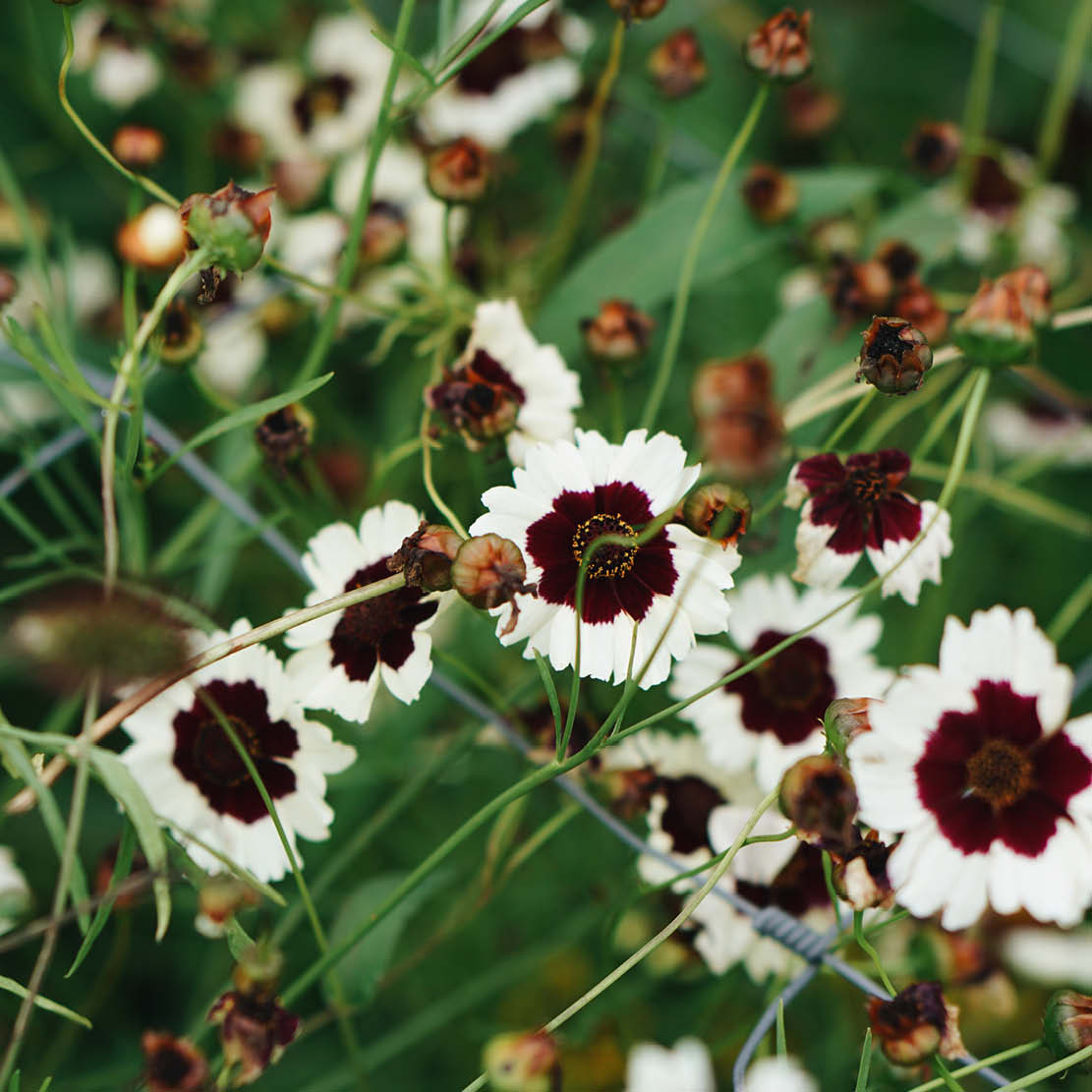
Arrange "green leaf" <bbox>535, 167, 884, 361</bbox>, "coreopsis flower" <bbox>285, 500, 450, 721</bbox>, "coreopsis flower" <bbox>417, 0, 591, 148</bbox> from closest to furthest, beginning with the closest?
"coreopsis flower" <bbox>285, 500, 450, 721</bbox>, "green leaf" <bbox>535, 167, 884, 361</bbox>, "coreopsis flower" <bbox>417, 0, 591, 148</bbox>

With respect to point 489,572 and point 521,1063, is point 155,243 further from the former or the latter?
point 521,1063

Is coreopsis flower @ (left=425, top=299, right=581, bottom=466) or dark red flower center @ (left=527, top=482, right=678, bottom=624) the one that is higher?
coreopsis flower @ (left=425, top=299, right=581, bottom=466)

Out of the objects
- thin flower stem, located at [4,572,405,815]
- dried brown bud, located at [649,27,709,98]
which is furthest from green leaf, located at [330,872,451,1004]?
dried brown bud, located at [649,27,709,98]

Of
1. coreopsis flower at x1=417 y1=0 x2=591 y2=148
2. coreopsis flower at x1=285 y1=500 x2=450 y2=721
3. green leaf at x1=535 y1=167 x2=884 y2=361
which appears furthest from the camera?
coreopsis flower at x1=417 y1=0 x2=591 y2=148

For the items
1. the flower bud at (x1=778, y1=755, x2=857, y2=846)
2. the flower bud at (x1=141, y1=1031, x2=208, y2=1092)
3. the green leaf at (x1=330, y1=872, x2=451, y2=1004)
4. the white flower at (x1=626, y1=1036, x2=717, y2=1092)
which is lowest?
the green leaf at (x1=330, y1=872, x2=451, y2=1004)

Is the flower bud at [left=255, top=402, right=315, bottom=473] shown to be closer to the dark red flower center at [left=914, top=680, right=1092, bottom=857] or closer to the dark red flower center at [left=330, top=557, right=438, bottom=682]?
the dark red flower center at [left=330, top=557, right=438, bottom=682]

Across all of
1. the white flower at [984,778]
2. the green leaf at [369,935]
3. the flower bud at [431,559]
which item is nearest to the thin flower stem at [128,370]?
the flower bud at [431,559]

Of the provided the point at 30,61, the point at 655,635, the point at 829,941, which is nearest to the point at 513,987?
the point at 829,941
